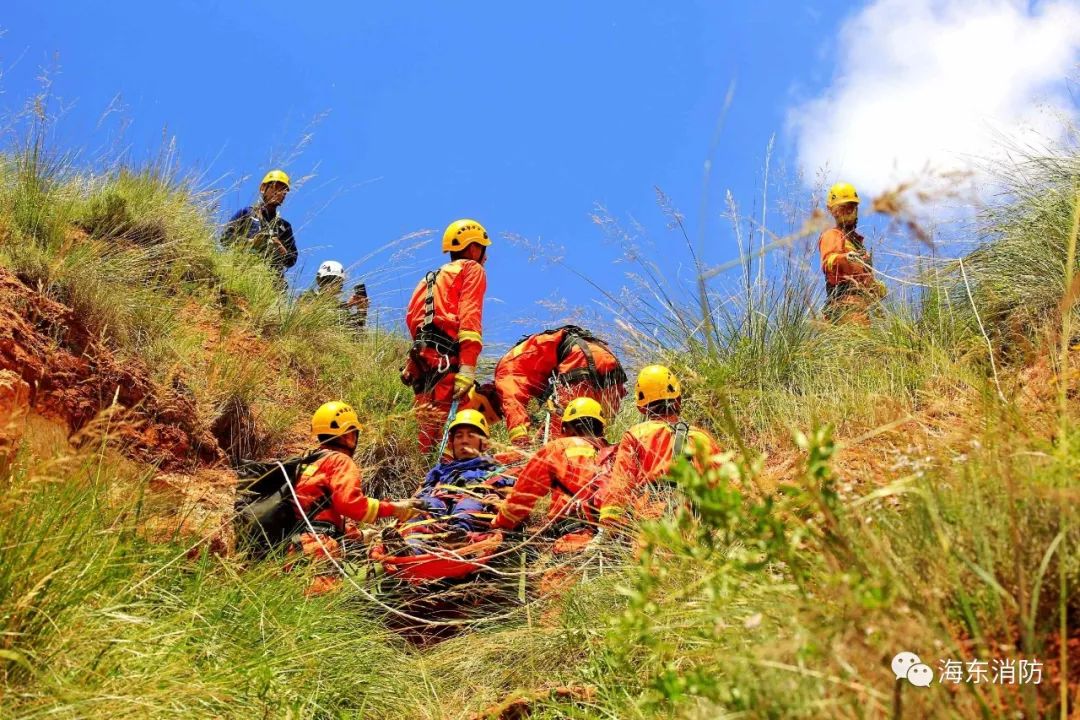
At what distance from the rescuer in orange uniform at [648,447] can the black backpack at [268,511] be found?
1.92m

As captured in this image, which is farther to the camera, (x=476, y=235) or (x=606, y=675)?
(x=476, y=235)

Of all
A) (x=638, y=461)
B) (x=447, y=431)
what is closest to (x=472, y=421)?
(x=447, y=431)

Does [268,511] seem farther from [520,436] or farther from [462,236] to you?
[462,236]

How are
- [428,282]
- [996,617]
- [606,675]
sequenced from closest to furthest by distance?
[996,617] < [606,675] < [428,282]

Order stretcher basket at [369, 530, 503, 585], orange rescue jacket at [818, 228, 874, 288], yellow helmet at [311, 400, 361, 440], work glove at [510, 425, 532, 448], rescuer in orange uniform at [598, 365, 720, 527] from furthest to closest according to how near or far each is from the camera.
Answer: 1. orange rescue jacket at [818, 228, 874, 288]
2. work glove at [510, 425, 532, 448]
3. yellow helmet at [311, 400, 361, 440]
4. stretcher basket at [369, 530, 503, 585]
5. rescuer in orange uniform at [598, 365, 720, 527]

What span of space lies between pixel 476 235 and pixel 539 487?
4429 mm

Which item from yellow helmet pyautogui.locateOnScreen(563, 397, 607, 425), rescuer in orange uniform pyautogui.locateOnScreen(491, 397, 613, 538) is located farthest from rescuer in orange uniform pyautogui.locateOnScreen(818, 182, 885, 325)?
rescuer in orange uniform pyautogui.locateOnScreen(491, 397, 613, 538)

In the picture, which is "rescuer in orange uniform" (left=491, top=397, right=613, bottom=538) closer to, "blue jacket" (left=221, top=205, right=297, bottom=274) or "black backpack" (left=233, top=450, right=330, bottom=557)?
"black backpack" (left=233, top=450, right=330, bottom=557)

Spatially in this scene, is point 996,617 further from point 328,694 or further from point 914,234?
point 328,694

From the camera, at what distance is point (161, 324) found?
29.5ft

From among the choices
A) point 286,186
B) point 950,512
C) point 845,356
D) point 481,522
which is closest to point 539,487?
point 481,522

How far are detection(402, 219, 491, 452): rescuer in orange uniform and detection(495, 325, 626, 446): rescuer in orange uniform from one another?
366 millimetres

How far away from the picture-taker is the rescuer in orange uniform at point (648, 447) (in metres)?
5.04

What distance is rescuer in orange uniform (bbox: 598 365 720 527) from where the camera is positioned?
5043 millimetres
